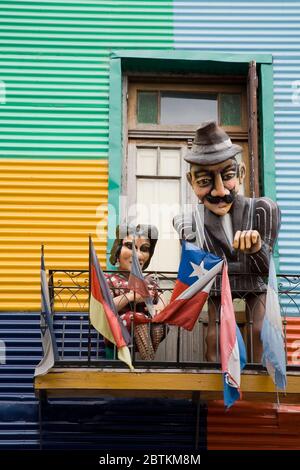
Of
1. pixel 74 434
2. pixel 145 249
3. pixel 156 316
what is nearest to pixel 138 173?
pixel 145 249

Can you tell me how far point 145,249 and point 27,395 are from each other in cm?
195

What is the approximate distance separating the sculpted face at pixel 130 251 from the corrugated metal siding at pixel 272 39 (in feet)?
5.91

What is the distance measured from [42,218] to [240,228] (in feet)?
7.35

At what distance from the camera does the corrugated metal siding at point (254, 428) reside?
10.9m

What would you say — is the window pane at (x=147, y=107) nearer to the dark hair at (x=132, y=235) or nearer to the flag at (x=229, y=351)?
the dark hair at (x=132, y=235)

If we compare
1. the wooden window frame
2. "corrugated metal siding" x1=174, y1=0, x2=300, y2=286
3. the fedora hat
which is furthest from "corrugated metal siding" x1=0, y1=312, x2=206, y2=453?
the wooden window frame

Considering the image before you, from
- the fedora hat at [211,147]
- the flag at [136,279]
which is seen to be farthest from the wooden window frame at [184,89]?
the flag at [136,279]

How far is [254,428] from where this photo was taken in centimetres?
1098

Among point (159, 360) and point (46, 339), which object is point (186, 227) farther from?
point (46, 339)

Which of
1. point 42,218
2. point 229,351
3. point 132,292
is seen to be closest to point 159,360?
point 132,292

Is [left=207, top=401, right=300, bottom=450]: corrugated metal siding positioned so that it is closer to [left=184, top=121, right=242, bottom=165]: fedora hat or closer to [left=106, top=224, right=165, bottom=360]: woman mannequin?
[left=106, top=224, right=165, bottom=360]: woman mannequin

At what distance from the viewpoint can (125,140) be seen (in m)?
12.3

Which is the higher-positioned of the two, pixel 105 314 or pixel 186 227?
pixel 186 227

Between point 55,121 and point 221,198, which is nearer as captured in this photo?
point 221,198
